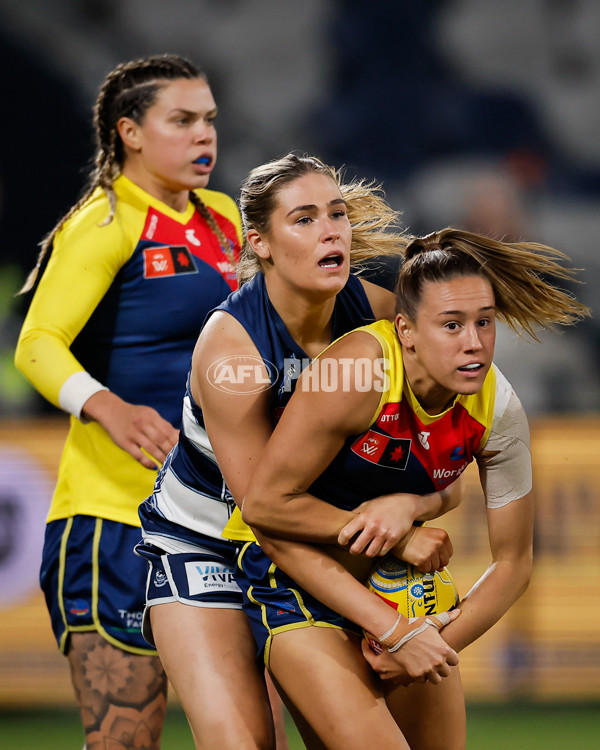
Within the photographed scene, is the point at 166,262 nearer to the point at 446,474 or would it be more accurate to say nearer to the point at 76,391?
the point at 76,391

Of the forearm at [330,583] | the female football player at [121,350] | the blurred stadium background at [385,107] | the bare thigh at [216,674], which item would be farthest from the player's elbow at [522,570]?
the blurred stadium background at [385,107]

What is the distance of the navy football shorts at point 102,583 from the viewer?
288 cm

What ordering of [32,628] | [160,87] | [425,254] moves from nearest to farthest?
[425,254] → [160,87] → [32,628]

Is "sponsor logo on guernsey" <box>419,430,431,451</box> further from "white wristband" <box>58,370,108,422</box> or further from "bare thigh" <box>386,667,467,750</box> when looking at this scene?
"white wristband" <box>58,370,108,422</box>

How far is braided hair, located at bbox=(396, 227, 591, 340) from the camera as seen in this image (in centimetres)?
224

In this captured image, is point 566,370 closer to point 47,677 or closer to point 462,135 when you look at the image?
point 462,135

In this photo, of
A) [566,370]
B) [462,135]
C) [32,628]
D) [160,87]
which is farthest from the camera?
[462,135]

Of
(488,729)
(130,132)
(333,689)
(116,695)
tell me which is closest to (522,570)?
(333,689)

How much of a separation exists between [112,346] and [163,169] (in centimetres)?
53

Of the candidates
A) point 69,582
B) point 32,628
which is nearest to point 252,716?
point 69,582

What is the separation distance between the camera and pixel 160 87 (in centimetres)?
311

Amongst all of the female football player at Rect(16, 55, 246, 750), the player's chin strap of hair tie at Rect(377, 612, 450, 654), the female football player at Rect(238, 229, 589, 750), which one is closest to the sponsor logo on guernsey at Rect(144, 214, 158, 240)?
the female football player at Rect(16, 55, 246, 750)

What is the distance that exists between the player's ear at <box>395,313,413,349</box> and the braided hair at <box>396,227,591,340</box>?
0.04 ft

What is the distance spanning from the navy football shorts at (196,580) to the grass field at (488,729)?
7.12 feet
